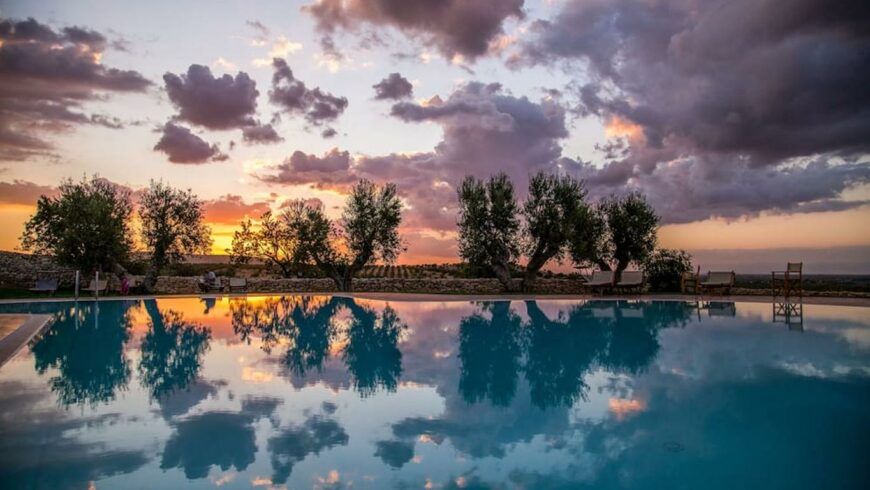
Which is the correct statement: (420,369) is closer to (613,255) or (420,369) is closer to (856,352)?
(856,352)

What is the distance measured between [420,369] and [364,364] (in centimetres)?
110

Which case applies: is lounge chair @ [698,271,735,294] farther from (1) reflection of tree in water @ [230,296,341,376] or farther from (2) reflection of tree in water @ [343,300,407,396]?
(1) reflection of tree in water @ [230,296,341,376]

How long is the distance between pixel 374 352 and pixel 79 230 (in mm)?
21539

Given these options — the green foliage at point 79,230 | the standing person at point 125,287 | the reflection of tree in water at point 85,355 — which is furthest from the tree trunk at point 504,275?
the green foliage at point 79,230

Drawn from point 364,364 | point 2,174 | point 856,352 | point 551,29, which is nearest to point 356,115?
point 551,29

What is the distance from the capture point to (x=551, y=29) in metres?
19.2

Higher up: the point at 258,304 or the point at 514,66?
the point at 514,66

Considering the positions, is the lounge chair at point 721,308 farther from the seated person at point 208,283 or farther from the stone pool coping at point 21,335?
the seated person at point 208,283

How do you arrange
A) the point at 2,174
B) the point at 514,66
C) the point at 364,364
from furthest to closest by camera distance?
the point at 514,66 < the point at 2,174 < the point at 364,364

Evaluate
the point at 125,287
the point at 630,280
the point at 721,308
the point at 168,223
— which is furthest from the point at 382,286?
the point at 721,308

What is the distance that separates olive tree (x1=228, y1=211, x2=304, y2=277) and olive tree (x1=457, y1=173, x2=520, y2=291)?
11.0 m

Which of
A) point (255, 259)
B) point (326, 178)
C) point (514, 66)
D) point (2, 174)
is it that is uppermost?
point (514, 66)

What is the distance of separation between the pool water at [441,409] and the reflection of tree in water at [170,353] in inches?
2.7

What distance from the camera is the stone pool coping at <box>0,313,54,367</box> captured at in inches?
366
